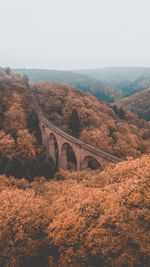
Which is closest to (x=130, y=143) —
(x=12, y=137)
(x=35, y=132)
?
(x=35, y=132)

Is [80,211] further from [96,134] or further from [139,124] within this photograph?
[139,124]

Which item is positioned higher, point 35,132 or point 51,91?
point 51,91

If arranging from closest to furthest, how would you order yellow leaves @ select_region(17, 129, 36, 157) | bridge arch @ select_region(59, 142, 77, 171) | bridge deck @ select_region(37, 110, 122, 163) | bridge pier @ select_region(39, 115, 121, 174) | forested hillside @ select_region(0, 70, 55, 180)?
bridge deck @ select_region(37, 110, 122, 163), forested hillside @ select_region(0, 70, 55, 180), bridge pier @ select_region(39, 115, 121, 174), yellow leaves @ select_region(17, 129, 36, 157), bridge arch @ select_region(59, 142, 77, 171)

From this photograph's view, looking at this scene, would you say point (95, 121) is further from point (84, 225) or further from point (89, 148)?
point (84, 225)

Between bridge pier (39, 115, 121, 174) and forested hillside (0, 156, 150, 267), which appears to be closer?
forested hillside (0, 156, 150, 267)

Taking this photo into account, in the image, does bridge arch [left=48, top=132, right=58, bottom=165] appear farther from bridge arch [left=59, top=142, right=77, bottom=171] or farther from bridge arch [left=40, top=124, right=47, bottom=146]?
bridge arch [left=59, top=142, right=77, bottom=171]

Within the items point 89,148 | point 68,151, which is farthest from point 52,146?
point 89,148

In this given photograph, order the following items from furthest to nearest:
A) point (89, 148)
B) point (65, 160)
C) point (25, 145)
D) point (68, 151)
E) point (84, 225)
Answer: point (68, 151)
point (65, 160)
point (25, 145)
point (89, 148)
point (84, 225)

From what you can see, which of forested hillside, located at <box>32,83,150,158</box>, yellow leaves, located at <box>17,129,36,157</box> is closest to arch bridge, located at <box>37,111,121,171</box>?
forested hillside, located at <box>32,83,150,158</box>

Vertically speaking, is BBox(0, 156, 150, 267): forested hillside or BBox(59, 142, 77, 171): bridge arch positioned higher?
BBox(0, 156, 150, 267): forested hillside
